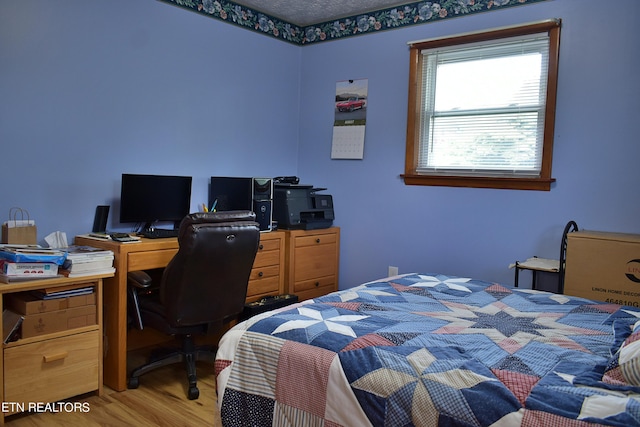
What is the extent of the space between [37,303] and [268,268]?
156cm

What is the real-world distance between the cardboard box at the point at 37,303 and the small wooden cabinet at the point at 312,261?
5.03 ft

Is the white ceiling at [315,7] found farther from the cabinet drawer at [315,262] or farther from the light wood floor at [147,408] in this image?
the light wood floor at [147,408]

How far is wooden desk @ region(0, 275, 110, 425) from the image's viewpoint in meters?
2.39

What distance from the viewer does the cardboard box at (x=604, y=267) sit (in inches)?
107

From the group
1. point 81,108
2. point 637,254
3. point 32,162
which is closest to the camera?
point 637,254

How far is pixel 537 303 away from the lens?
7.51ft

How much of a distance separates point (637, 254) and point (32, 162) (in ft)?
11.1

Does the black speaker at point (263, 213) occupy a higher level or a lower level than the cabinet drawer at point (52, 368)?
higher

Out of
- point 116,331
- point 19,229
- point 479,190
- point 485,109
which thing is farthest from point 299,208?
point 19,229

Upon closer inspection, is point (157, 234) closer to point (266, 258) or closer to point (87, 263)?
point (87, 263)

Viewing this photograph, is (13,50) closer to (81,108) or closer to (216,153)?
(81,108)

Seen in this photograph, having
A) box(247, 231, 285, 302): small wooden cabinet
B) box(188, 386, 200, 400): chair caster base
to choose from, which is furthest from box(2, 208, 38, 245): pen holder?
box(247, 231, 285, 302): small wooden cabinet

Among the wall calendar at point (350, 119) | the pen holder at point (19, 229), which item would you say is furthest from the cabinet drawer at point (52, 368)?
the wall calendar at point (350, 119)

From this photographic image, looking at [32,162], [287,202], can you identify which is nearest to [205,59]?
[287,202]
